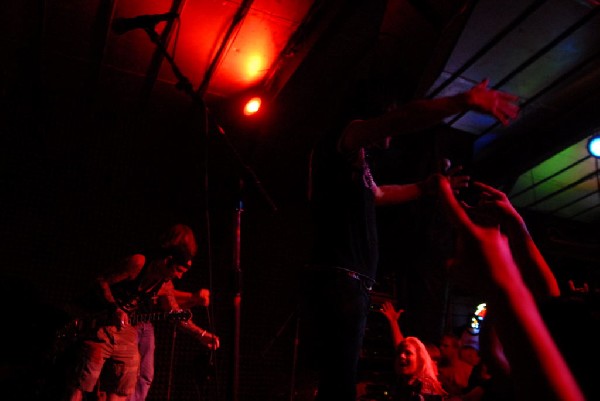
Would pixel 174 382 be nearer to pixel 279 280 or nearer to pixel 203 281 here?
pixel 203 281

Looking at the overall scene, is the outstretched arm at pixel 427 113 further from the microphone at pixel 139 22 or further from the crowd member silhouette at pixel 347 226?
the microphone at pixel 139 22

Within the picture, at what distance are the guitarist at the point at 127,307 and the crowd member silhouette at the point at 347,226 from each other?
2.11m

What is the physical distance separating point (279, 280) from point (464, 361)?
2.61 metres

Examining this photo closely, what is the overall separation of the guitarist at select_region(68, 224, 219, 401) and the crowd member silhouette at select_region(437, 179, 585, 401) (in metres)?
2.94

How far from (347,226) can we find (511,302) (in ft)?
3.33

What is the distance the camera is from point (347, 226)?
1810mm

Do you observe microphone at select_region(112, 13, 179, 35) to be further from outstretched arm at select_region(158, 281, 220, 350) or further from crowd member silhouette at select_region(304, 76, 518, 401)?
outstretched arm at select_region(158, 281, 220, 350)

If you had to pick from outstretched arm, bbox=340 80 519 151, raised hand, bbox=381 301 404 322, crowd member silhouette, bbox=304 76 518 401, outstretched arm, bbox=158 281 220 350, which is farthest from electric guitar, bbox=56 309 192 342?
raised hand, bbox=381 301 404 322

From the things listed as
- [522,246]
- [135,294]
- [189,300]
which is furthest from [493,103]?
[189,300]

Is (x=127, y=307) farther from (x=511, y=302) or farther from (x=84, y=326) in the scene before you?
(x=511, y=302)

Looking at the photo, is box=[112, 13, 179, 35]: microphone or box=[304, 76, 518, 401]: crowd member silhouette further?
box=[112, 13, 179, 35]: microphone

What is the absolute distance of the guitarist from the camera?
3.24 m

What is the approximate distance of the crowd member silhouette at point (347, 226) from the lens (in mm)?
1622

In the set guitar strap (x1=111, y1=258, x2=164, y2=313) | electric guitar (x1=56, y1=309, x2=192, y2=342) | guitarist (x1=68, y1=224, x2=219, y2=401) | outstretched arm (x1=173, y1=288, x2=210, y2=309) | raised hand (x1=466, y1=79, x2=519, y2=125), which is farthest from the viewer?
outstretched arm (x1=173, y1=288, x2=210, y2=309)
